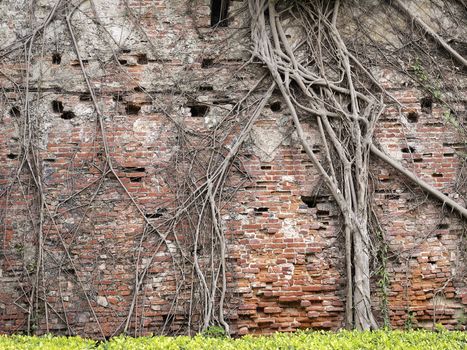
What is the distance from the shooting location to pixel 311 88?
5.94 meters

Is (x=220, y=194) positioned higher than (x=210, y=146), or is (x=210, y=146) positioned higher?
(x=210, y=146)

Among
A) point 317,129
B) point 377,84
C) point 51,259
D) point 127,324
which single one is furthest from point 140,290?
point 377,84

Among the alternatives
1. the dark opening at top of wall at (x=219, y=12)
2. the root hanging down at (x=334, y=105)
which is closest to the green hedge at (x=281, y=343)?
the root hanging down at (x=334, y=105)

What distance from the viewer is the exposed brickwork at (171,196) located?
5.43m

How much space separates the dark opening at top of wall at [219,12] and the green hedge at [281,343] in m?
3.53

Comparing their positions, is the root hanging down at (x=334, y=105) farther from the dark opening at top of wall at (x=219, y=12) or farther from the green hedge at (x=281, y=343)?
the green hedge at (x=281, y=343)

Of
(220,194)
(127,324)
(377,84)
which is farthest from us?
(377,84)

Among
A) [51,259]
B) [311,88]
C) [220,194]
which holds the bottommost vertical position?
[51,259]

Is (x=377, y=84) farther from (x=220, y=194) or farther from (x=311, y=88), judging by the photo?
(x=220, y=194)

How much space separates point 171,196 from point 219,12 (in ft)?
7.50

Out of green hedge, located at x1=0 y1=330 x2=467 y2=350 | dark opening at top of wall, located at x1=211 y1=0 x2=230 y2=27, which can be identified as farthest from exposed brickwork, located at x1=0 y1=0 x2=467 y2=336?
green hedge, located at x1=0 y1=330 x2=467 y2=350

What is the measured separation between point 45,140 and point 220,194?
75.3 inches

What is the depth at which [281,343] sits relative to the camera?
4.23 metres

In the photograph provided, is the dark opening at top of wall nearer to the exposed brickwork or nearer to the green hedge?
the exposed brickwork
